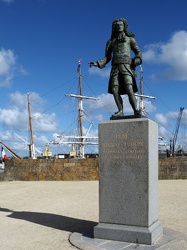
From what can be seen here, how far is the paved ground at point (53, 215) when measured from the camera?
6.74m

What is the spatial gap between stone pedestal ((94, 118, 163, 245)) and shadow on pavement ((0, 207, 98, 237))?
84 centimetres

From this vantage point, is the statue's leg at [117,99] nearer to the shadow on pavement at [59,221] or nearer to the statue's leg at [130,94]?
the statue's leg at [130,94]

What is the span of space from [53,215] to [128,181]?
3.72 metres

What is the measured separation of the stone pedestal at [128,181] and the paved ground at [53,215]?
78 cm

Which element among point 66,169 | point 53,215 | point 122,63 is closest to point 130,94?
point 122,63

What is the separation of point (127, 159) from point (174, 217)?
334 cm

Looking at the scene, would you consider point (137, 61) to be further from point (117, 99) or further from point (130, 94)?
point (117, 99)

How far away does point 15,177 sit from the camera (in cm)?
2044

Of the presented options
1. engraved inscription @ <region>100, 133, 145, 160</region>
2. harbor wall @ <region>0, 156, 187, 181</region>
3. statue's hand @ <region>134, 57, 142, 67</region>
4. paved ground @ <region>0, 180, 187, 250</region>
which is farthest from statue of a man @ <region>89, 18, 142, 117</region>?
harbor wall @ <region>0, 156, 187, 181</region>

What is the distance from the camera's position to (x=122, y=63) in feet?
22.8

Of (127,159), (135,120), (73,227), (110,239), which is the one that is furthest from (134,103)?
(73,227)

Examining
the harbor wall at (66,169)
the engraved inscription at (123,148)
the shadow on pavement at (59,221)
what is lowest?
the shadow on pavement at (59,221)

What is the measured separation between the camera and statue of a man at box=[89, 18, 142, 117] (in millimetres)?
6926

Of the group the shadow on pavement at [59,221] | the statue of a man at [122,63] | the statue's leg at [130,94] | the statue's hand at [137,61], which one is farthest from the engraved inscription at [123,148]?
the shadow on pavement at [59,221]
